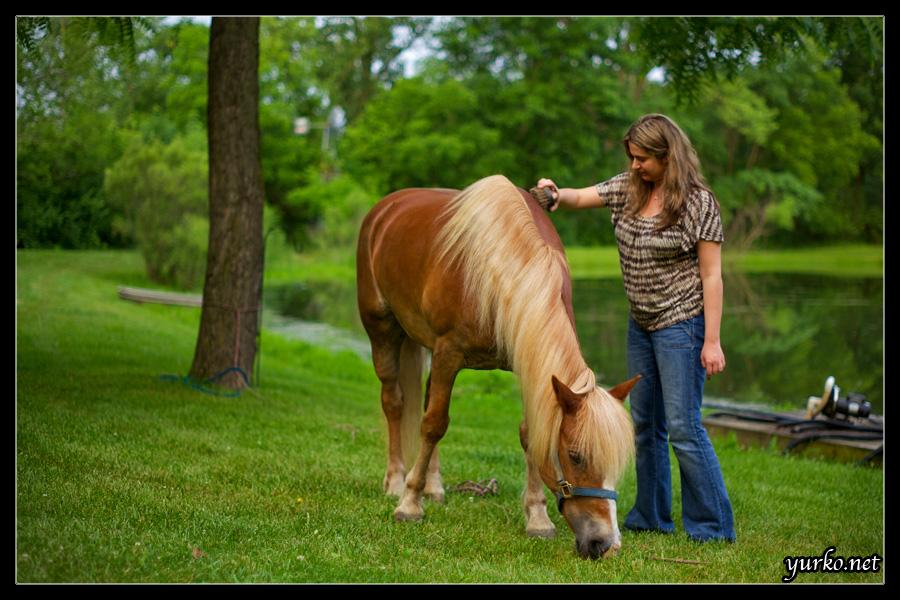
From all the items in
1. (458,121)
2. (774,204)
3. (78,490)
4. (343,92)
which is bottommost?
(78,490)

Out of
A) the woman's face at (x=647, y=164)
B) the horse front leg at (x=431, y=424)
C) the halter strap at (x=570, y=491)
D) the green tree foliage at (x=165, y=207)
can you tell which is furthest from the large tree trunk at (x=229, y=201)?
the halter strap at (x=570, y=491)

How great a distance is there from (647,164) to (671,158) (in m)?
0.13

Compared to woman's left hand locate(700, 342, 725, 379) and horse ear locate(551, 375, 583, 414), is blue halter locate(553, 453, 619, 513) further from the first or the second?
woman's left hand locate(700, 342, 725, 379)

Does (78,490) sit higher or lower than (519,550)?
higher

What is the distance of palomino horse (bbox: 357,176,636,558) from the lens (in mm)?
3053

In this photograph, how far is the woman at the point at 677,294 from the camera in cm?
355

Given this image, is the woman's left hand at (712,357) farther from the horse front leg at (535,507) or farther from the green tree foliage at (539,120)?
the green tree foliage at (539,120)

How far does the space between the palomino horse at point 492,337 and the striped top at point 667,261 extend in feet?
1.42

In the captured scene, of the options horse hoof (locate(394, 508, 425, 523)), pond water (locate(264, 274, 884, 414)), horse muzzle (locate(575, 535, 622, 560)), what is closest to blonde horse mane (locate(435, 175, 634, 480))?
horse muzzle (locate(575, 535, 622, 560))

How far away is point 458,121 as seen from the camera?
32156 millimetres

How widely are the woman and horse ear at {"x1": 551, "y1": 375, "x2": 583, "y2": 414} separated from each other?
850 millimetres

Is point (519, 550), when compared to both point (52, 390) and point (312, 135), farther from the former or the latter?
point (312, 135)
